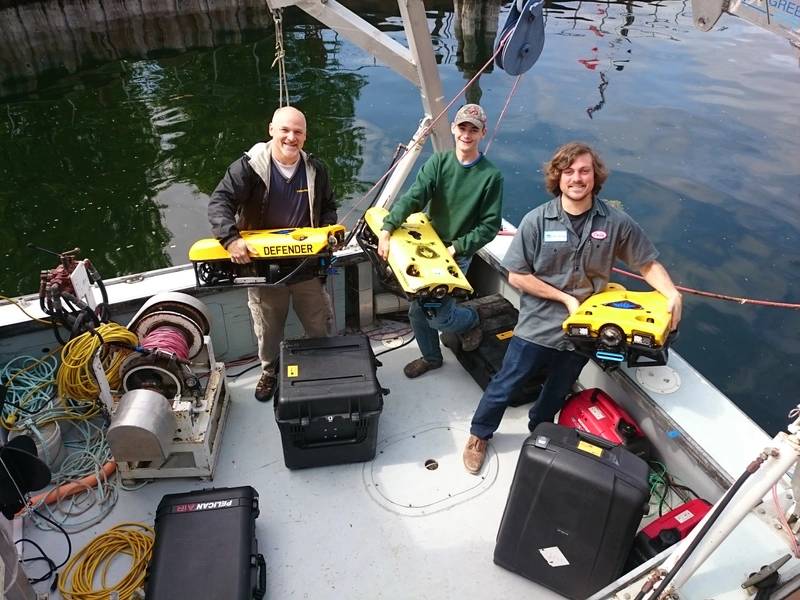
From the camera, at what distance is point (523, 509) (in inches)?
84.7

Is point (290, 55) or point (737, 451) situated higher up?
point (737, 451)

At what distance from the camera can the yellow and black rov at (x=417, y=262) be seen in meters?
2.56

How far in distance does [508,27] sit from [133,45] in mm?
18110

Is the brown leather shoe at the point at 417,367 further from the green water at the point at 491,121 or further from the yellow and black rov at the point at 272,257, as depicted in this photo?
the green water at the point at 491,121

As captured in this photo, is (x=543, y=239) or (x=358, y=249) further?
(x=358, y=249)

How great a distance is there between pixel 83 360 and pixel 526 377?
2.09 m

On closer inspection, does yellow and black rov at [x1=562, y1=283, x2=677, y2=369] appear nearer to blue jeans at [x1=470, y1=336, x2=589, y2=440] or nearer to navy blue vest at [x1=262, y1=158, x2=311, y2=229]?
blue jeans at [x1=470, y1=336, x2=589, y2=440]

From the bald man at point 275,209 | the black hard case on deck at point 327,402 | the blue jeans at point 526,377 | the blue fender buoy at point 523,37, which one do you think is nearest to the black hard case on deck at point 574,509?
the blue jeans at point 526,377

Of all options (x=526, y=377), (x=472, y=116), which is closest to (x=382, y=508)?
(x=526, y=377)

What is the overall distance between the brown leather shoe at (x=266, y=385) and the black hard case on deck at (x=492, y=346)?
1106mm

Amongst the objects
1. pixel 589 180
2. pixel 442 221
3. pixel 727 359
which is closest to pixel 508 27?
pixel 442 221

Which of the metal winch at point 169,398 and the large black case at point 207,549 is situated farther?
the metal winch at point 169,398

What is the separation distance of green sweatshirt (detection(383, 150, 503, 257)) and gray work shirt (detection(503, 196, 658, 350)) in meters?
0.44

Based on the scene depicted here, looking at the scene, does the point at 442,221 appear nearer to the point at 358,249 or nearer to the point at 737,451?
the point at 358,249
